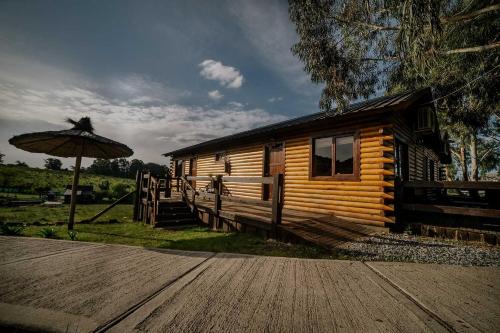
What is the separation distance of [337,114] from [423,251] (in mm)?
5140

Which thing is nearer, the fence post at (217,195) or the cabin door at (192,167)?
the fence post at (217,195)

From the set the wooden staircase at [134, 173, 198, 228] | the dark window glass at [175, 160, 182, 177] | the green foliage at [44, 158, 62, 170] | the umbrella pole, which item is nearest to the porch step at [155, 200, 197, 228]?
the wooden staircase at [134, 173, 198, 228]

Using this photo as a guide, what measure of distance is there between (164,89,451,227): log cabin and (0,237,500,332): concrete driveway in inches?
132

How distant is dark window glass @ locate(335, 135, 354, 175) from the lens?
7.93m

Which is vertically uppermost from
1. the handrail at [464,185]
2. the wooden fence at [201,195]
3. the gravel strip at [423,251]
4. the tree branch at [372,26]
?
the tree branch at [372,26]

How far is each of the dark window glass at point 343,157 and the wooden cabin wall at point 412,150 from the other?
5.04 ft

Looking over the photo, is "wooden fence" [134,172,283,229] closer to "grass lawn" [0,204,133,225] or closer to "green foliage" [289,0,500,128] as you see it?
"grass lawn" [0,204,133,225]

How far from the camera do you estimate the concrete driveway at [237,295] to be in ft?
5.26

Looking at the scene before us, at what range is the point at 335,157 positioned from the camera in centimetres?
791

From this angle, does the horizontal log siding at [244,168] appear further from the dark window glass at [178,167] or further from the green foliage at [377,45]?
the dark window glass at [178,167]

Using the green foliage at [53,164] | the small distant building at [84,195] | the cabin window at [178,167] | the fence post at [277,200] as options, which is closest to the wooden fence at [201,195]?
the fence post at [277,200]

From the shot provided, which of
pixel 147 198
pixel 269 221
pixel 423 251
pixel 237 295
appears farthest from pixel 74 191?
pixel 423 251

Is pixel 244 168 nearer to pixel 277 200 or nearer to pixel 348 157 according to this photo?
pixel 348 157

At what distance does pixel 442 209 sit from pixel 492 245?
3.46ft
